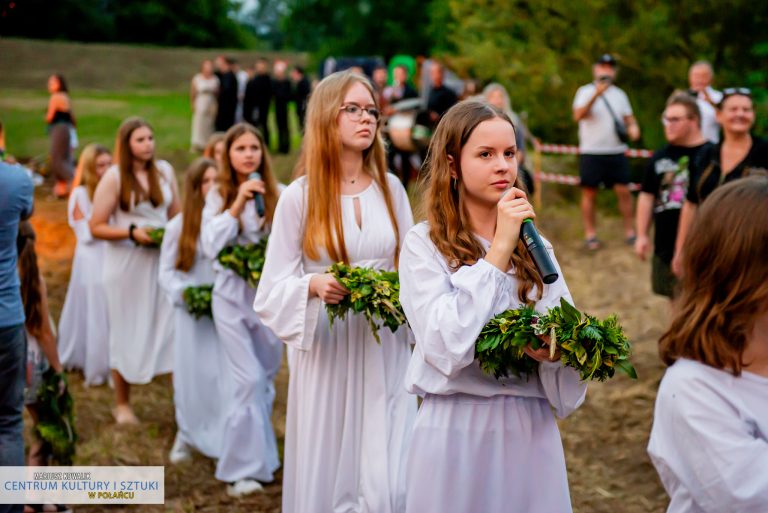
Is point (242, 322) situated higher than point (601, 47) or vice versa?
point (601, 47)

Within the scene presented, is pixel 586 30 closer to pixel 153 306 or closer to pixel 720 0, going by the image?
pixel 720 0

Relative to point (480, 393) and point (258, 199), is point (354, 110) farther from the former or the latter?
point (480, 393)

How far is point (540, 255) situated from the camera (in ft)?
10.3

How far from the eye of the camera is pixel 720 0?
1382cm

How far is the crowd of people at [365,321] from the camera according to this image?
8.31 feet

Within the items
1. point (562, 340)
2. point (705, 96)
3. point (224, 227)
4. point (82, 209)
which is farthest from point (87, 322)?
point (705, 96)

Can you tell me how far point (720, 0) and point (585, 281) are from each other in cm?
492

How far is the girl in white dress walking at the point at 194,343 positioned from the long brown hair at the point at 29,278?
1738 millimetres

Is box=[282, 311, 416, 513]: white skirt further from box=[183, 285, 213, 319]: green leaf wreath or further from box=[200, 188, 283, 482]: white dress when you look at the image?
box=[183, 285, 213, 319]: green leaf wreath

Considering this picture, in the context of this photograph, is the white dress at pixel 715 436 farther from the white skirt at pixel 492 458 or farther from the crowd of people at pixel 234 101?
the crowd of people at pixel 234 101

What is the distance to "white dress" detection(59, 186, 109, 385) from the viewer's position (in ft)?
29.9

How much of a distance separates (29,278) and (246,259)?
1.48 metres

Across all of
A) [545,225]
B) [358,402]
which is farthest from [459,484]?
[545,225]

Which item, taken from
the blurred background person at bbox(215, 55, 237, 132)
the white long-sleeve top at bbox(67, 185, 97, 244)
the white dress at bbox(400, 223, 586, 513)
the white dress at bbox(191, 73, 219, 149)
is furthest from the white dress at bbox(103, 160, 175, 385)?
the white dress at bbox(191, 73, 219, 149)
